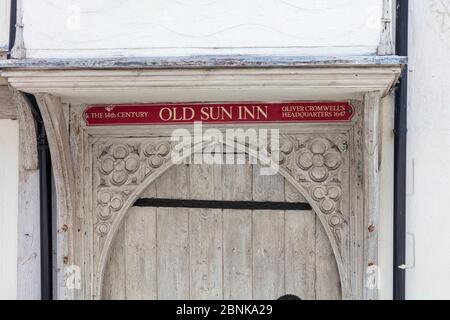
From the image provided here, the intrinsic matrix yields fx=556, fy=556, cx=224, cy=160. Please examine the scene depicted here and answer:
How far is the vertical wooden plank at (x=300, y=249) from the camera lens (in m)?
3.43

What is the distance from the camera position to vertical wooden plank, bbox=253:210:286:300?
3459mm

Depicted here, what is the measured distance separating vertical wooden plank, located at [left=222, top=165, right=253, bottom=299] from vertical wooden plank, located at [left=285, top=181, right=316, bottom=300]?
242 mm

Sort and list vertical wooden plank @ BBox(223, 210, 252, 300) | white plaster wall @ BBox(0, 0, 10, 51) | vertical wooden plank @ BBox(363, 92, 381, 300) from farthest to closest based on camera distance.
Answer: vertical wooden plank @ BBox(223, 210, 252, 300)
white plaster wall @ BBox(0, 0, 10, 51)
vertical wooden plank @ BBox(363, 92, 381, 300)

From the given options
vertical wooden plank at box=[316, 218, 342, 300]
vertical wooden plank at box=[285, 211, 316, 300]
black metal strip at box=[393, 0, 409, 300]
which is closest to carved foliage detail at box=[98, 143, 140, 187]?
vertical wooden plank at box=[285, 211, 316, 300]

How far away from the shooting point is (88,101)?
3318mm

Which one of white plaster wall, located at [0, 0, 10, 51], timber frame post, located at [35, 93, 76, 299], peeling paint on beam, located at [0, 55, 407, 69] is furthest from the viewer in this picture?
white plaster wall, located at [0, 0, 10, 51]

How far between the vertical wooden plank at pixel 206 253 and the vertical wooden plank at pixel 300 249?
1.42 ft

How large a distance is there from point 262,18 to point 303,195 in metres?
1.12

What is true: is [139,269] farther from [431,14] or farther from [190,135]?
[431,14]

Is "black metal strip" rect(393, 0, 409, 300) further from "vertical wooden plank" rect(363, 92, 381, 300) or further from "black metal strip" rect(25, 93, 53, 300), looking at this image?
"black metal strip" rect(25, 93, 53, 300)

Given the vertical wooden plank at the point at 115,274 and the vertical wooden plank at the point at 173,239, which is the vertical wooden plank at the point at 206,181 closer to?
the vertical wooden plank at the point at 173,239

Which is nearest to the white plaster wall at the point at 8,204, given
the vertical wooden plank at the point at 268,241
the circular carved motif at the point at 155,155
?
the circular carved motif at the point at 155,155

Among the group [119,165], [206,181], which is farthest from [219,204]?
[119,165]

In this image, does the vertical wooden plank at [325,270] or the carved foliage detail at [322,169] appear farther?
the vertical wooden plank at [325,270]
